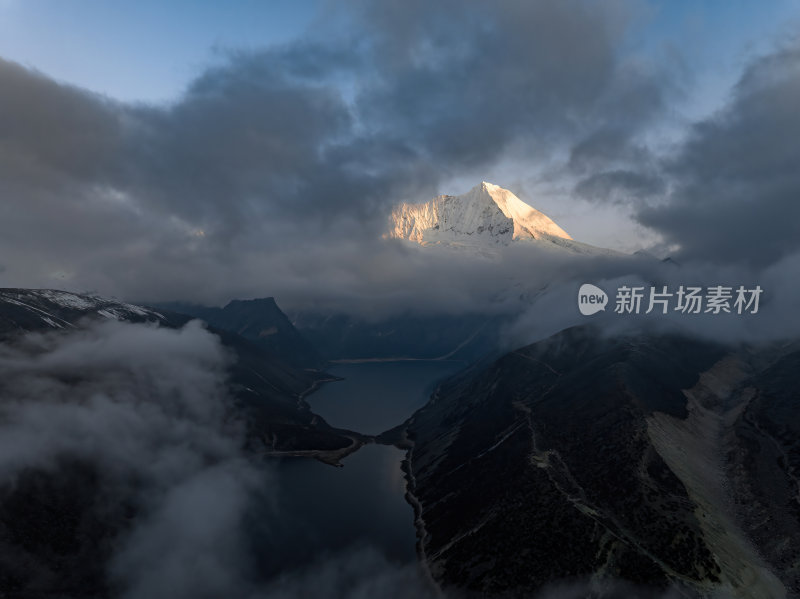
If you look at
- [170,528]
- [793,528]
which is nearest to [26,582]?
[170,528]

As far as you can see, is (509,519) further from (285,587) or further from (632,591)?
(285,587)

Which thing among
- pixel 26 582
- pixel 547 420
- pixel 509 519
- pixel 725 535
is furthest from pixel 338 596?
pixel 547 420

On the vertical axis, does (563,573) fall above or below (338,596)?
above

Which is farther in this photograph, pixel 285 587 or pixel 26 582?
pixel 285 587

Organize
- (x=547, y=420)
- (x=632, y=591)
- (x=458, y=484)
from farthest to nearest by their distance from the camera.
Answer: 1. (x=547, y=420)
2. (x=458, y=484)
3. (x=632, y=591)

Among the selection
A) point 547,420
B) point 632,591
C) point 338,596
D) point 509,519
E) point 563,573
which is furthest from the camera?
point 547,420

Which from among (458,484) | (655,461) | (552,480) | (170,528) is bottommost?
(170,528)

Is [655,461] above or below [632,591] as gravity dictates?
above

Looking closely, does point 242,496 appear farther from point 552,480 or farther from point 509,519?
point 552,480

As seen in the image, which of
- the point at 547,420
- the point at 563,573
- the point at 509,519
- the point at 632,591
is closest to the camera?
the point at 632,591
